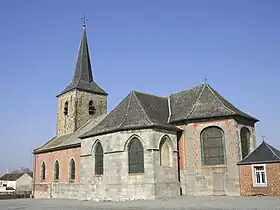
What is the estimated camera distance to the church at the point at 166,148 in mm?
22641

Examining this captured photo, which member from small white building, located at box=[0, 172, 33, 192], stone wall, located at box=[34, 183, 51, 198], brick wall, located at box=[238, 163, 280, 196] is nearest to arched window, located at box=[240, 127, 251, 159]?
brick wall, located at box=[238, 163, 280, 196]

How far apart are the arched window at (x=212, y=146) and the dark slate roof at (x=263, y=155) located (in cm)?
154

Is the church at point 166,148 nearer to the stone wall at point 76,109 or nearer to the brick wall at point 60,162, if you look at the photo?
the brick wall at point 60,162

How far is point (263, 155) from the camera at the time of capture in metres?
22.5

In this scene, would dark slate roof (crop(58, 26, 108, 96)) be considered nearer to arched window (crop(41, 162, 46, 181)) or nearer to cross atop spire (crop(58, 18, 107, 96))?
cross atop spire (crop(58, 18, 107, 96))

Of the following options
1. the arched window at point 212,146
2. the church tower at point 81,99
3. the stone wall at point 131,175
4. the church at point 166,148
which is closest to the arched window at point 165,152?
the church at point 166,148

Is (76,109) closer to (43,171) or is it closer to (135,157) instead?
(43,171)

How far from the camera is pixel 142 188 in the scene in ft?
72.3

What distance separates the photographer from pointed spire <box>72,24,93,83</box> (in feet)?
124

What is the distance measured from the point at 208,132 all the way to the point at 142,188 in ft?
21.3

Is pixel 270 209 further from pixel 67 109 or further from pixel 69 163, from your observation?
pixel 67 109

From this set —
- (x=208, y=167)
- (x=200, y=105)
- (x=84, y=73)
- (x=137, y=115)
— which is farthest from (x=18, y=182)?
(x=208, y=167)

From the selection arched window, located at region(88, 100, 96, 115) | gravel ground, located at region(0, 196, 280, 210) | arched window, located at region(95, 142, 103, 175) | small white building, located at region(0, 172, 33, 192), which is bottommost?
small white building, located at region(0, 172, 33, 192)

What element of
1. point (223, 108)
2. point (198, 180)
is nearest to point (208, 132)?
point (223, 108)
